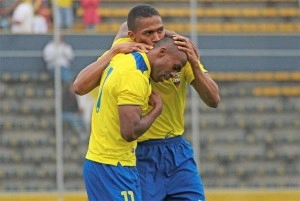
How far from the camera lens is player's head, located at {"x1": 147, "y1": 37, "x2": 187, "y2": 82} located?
6430 mm

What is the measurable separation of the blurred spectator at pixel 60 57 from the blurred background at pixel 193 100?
0.03 meters

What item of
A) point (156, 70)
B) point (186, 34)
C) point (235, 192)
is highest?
point (186, 34)

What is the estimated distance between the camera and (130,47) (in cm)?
654

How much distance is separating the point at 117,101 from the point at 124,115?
0.36ft

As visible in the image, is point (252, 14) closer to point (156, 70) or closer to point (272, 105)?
point (272, 105)

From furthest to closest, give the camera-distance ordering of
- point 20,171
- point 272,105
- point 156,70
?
point 272,105, point 20,171, point 156,70

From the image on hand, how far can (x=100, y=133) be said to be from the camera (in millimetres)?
6609

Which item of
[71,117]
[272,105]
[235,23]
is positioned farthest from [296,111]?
[71,117]

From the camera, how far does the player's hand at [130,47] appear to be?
6.49 m

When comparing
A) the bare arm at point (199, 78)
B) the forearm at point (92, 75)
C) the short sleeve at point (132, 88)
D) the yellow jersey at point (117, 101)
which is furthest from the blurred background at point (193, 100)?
the short sleeve at point (132, 88)

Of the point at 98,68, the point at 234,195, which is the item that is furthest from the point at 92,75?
the point at 234,195

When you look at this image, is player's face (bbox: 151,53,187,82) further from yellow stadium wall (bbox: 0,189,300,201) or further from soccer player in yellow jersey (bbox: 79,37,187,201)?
yellow stadium wall (bbox: 0,189,300,201)

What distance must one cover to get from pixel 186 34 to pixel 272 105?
169 cm

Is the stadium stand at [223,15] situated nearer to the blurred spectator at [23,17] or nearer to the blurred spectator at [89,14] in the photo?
the blurred spectator at [89,14]
